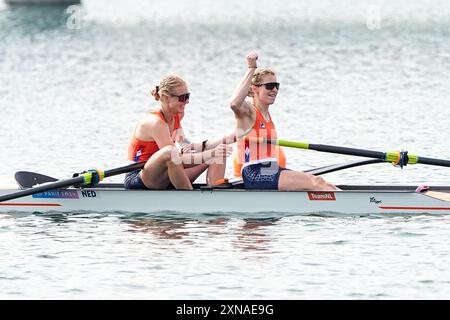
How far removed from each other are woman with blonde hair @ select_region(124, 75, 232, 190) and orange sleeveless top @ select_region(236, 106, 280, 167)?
0.25m

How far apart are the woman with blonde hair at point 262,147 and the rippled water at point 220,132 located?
1.79ft

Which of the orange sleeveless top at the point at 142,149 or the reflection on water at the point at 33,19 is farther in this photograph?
the reflection on water at the point at 33,19

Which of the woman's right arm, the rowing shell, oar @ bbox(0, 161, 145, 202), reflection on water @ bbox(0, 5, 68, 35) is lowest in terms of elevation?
the rowing shell

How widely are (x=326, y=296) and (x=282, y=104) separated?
2266cm

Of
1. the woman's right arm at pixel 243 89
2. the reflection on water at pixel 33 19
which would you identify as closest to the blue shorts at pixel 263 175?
Result: the woman's right arm at pixel 243 89

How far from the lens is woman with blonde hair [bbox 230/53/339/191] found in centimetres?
1936

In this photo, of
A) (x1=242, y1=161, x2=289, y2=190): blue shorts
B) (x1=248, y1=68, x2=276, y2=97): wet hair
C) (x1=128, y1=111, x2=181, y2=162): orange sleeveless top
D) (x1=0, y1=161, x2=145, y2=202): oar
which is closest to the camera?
(x1=248, y1=68, x2=276, y2=97): wet hair

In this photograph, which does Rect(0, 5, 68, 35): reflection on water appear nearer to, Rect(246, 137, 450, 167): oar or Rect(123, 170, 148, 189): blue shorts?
Rect(123, 170, 148, 189): blue shorts

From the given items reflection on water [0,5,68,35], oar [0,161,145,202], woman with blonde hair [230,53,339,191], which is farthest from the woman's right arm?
reflection on water [0,5,68,35]

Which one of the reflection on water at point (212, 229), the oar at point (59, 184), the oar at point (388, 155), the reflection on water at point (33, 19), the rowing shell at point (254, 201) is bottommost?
the reflection on water at point (212, 229)

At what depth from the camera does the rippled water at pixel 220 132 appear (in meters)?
16.8

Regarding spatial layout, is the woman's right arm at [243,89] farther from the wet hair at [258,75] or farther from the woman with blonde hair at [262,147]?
the wet hair at [258,75]

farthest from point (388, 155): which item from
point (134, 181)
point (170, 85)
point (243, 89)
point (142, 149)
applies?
point (134, 181)
